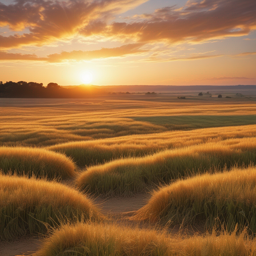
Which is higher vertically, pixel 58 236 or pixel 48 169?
pixel 58 236

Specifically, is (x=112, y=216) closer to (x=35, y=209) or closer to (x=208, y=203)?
(x=35, y=209)

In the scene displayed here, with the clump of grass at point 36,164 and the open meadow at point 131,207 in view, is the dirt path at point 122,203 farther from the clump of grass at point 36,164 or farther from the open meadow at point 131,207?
the clump of grass at point 36,164

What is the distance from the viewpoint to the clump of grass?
9.99 m

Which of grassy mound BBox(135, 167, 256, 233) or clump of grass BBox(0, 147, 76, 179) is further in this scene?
clump of grass BBox(0, 147, 76, 179)

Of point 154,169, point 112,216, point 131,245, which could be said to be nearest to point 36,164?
point 154,169

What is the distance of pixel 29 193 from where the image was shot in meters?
5.34

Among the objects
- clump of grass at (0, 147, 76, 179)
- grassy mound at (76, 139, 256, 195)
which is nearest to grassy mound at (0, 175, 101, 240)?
grassy mound at (76, 139, 256, 195)

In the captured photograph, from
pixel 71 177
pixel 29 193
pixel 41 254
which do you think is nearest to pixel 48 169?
pixel 71 177

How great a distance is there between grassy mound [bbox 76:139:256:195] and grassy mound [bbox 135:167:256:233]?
1.86 meters

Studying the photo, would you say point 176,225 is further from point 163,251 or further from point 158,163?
point 158,163

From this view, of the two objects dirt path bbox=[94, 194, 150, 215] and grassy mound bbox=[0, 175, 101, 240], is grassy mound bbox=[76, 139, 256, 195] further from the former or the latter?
grassy mound bbox=[0, 175, 101, 240]

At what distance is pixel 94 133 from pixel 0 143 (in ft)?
26.0

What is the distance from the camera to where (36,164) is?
10.2m

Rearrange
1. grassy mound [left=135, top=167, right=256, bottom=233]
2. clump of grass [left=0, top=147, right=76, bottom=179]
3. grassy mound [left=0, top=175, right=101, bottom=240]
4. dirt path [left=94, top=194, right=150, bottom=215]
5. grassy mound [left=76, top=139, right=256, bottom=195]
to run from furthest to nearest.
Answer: clump of grass [left=0, top=147, right=76, bottom=179]
grassy mound [left=76, top=139, right=256, bottom=195]
dirt path [left=94, top=194, right=150, bottom=215]
grassy mound [left=135, top=167, right=256, bottom=233]
grassy mound [left=0, top=175, right=101, bottom=240]
